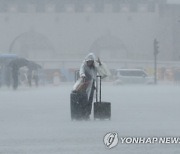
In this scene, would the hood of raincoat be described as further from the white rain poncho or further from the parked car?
the parked car

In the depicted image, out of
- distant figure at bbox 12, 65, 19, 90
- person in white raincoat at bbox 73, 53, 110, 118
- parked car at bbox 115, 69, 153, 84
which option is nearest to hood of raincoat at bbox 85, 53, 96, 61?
person in white raincoat at bbox 73, 53, 110, 118

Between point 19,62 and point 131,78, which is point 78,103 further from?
point 131,78

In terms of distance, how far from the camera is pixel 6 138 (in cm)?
893

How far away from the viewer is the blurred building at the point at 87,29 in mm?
71875

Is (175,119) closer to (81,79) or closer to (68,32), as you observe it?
(81,79)

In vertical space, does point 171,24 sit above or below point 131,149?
above

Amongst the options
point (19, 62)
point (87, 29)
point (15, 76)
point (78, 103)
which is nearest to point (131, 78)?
point (19, 62)

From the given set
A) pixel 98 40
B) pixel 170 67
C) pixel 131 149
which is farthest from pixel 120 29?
pixel 131 149

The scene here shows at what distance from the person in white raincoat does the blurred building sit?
58.5 m

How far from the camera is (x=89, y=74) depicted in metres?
12.7

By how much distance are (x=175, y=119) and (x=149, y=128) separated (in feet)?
7.10

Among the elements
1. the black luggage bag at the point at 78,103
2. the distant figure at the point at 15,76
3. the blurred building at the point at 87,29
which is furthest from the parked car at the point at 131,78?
the black luggage bag at the point at 78,103

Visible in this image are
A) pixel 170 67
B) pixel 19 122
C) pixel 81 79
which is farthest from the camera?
pixel 170 67

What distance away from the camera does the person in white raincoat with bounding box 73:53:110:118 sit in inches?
495
